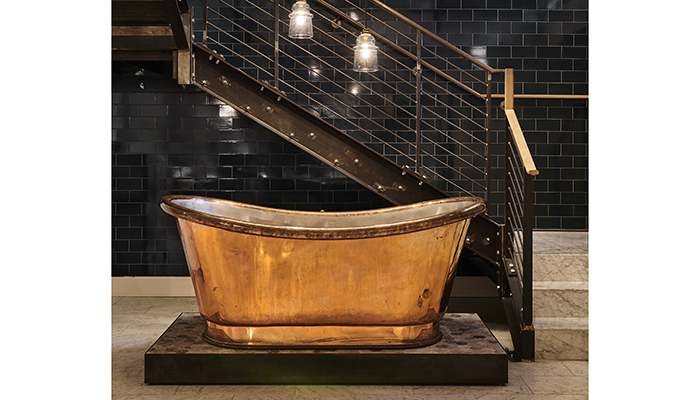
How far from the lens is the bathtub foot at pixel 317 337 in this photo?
112 inches

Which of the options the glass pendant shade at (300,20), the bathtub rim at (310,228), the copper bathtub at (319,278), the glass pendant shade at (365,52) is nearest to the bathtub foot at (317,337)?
the copper bathtub at (319,278)

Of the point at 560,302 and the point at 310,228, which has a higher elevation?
the point at 310,228

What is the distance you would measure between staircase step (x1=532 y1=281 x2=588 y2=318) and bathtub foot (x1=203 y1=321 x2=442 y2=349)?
0.96 m

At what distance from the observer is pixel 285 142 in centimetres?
500

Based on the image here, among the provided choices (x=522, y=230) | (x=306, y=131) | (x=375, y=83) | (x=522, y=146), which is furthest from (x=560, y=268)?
(x=375, y=83)

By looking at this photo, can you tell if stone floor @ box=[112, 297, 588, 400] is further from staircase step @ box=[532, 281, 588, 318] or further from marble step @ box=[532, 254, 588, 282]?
marble step @ box=[532, 254, 588, 282]

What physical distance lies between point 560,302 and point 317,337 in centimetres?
153

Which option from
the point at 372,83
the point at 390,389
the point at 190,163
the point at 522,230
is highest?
the point at 372,83

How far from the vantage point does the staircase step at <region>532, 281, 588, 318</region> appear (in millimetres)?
3461

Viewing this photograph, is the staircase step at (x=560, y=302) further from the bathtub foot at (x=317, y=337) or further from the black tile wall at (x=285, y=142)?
the black tile wall at (x=285, y=142)

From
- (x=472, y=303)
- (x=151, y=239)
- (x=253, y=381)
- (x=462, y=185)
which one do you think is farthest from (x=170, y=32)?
(x=472, y=303)

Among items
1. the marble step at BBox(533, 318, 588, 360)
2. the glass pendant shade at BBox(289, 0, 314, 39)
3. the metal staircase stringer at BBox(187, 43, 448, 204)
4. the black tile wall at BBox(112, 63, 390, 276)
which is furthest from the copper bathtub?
the black tile wall at BBox(112, 63, 390, 276)

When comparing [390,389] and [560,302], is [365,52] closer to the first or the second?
[560,302]
